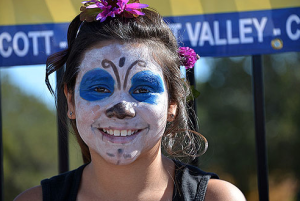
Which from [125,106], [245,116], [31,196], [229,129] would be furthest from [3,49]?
[245,116]

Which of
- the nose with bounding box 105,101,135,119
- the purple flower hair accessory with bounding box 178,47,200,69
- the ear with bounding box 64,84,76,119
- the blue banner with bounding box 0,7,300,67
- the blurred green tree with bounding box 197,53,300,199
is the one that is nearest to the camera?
the nose with bounding box 105,101,135,119

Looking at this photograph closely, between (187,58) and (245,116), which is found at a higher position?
(187,58)

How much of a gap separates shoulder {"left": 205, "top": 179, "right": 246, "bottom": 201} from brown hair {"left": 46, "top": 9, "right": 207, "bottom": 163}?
25 cm

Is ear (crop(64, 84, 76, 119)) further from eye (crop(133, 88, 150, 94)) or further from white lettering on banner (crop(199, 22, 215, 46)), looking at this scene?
white lettering on banner (crop(199, 22, 215, 46))

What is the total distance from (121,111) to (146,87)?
175 mm

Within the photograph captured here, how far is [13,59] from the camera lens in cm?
287

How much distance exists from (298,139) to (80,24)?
5387mm

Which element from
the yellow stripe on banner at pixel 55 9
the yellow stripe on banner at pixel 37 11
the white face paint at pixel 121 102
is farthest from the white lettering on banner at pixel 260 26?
the yellow stripe on banner at pixel 37 11

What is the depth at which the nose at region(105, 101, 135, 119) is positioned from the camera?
1891 mm

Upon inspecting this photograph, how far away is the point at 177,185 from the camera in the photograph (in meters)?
2.12

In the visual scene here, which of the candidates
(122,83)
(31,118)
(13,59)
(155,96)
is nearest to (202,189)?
(155,96)

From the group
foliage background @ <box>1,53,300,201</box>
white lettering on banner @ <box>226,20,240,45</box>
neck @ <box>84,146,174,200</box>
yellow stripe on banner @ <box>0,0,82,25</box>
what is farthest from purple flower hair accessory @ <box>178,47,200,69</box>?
foliage background @ <box>1,53,300,201</box>

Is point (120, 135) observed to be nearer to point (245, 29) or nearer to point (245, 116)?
point (245, 29)

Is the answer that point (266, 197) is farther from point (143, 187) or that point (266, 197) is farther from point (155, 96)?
point (155, 96)
